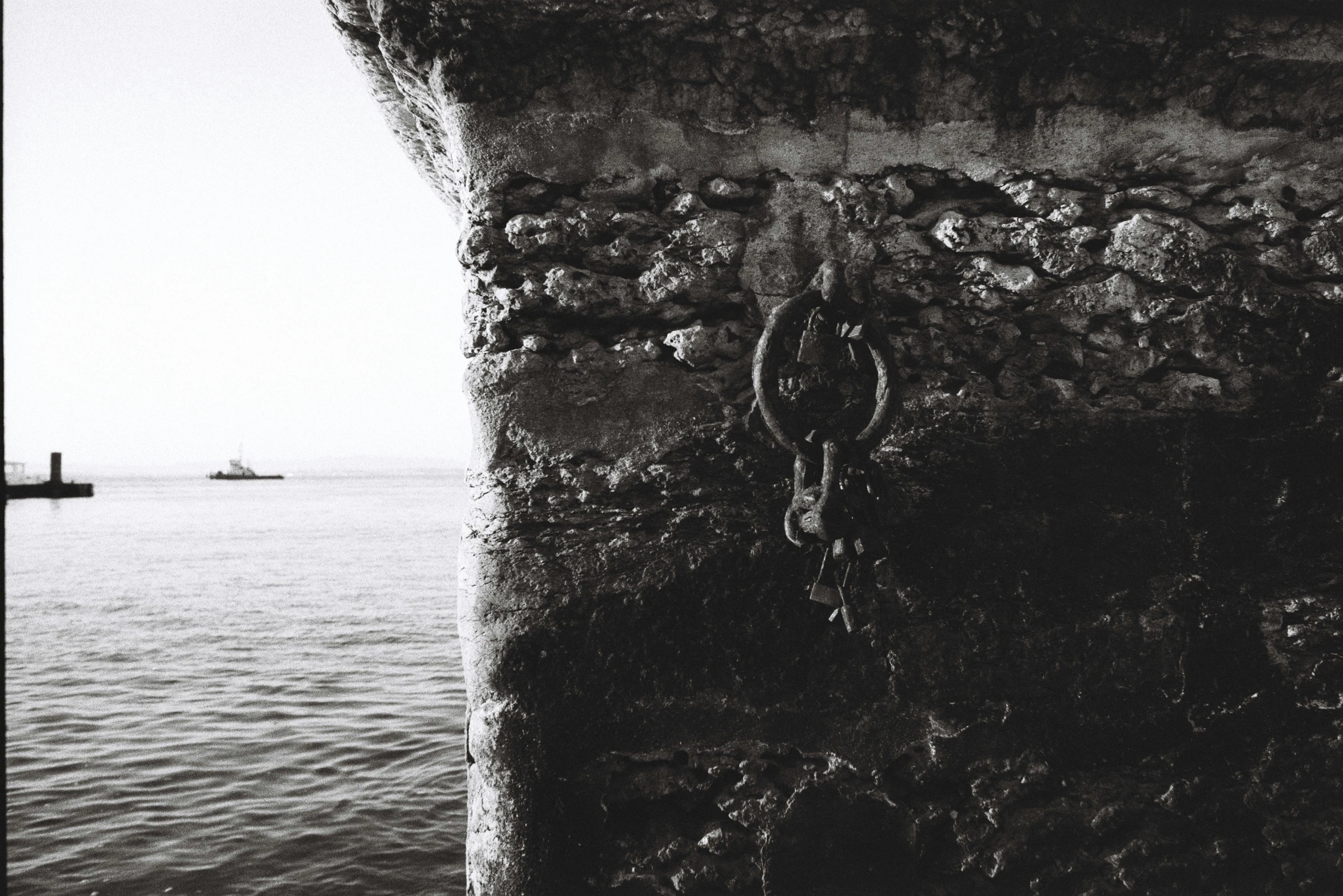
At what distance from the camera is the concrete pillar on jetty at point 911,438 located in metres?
1.92

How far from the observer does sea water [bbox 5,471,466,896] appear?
4355mm

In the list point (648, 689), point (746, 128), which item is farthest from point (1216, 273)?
point (648, 689)

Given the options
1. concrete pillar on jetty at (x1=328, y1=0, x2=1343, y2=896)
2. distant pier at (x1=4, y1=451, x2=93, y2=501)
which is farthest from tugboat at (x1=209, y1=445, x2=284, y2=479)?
concrete pillar on jetty at (x1=328, y1=0, x2=1343, y2=896)

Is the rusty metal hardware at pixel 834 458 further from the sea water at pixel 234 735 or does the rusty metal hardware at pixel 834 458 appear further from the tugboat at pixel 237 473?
the tugboat at pixel 237 473

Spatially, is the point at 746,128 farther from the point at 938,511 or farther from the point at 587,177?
the point at 938,511

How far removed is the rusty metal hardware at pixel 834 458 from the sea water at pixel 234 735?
7.92ft

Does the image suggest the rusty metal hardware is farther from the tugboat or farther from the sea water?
the tugboat

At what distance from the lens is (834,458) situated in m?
1.78

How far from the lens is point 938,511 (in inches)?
79.3

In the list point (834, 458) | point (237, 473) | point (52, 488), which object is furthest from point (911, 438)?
point (237, 473)

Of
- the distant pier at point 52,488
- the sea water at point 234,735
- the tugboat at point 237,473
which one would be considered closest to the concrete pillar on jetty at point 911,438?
the sea water at point 234,735

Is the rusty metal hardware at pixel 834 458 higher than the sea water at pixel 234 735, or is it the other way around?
the rusty metal hardware at pixel 834 458

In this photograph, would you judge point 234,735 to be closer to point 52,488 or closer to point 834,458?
point 834,458

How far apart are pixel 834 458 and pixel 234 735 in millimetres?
A: 6132
